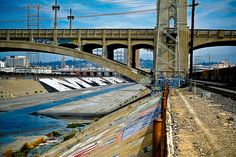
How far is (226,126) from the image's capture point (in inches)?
545

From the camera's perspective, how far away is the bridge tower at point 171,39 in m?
56.8

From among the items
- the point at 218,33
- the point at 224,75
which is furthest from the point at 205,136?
the point at 224,75

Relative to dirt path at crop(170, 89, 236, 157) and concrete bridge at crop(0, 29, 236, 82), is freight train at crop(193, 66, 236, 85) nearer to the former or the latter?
concrete bridge at crop(0, 29, 236, 82)

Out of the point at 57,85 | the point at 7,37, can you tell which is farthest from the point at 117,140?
the point at 57,85

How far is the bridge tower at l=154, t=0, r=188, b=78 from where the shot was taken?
56.8 meters

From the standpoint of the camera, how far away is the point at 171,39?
191 ft

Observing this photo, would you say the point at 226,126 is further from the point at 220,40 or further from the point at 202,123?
the point at 220,40

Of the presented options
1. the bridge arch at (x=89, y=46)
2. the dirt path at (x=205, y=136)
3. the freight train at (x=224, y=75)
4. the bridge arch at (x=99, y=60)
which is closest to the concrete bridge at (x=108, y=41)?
the bridge arch at (x=99, y=60)

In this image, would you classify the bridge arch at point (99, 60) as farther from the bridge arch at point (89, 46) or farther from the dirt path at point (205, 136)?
the dirt path at point (205, 136)

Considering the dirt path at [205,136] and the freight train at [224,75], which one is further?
the freight train at [224,75]

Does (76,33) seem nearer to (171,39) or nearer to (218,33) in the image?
(171,39)

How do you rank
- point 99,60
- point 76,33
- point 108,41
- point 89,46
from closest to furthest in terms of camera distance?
1. point 99,60
2. point 108,41
3. point 76,33
4. point 89,46

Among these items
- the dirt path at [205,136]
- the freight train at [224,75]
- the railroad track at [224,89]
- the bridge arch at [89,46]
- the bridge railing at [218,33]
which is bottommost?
the dirt path at [205,136]

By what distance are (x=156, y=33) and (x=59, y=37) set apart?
21.1m
